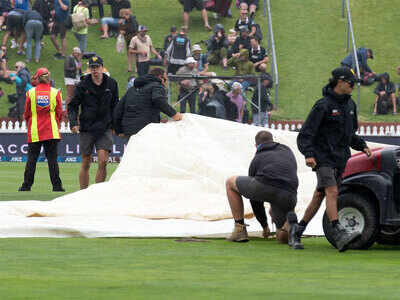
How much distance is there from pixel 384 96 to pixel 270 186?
73.0ft

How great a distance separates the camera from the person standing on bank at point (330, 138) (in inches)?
386

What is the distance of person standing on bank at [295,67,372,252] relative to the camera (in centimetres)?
980

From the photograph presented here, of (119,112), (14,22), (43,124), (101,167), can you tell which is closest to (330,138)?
(119,112)

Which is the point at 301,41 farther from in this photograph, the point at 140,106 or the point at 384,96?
the point at 140,106

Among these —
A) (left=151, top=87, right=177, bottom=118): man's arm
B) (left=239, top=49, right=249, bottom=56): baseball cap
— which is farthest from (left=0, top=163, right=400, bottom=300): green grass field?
(left=239, top=49, right=249, bottom=56): baseball cap

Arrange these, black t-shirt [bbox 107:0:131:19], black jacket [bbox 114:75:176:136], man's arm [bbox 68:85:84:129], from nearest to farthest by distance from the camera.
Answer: black jacket [bbox 114:75:176:136] < man's arm [bbox 68:85:84:129] < black t-shirt [bbox 107:0:131:19]

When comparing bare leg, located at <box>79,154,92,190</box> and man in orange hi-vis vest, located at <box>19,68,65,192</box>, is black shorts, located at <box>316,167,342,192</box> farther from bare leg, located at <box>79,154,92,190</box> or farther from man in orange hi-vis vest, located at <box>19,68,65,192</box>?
man in orange hi-vis vest, located at <box>19,68,65,192</box>

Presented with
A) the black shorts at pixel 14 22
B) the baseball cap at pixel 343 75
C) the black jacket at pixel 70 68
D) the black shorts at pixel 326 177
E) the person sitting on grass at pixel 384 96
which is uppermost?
the baseball cap at pixel 343 75

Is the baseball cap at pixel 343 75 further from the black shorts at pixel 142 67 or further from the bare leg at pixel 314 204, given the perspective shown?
the black shorts at pixel 142 67

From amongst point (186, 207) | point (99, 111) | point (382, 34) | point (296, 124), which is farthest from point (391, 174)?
point (382, 34)

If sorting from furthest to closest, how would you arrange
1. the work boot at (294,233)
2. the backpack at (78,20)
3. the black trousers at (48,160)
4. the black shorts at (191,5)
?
the black shorts at (191,5) → the backpack at (78,20) → the black trousers at (48,160) → the work boot at (294,233)

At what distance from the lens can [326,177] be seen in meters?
9.77

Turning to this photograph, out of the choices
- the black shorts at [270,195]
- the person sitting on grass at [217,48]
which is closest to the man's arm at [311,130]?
the black shorts at [270,195]

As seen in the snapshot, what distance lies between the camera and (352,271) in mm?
8227
